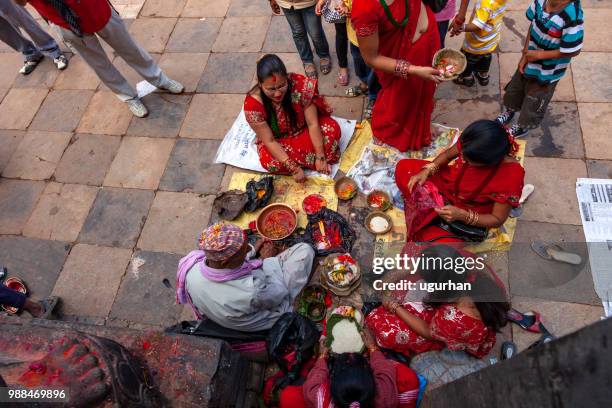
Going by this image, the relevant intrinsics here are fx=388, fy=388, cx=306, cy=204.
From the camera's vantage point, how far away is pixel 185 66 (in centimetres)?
520

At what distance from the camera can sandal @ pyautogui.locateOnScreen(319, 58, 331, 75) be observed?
474 cm

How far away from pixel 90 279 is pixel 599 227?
15.5ft

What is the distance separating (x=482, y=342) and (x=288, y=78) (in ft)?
8.65

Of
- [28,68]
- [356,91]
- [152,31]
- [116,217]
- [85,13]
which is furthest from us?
[152,31]

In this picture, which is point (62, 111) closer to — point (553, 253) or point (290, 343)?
point (290, 343)

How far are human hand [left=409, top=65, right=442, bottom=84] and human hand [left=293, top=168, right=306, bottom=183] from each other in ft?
4.53

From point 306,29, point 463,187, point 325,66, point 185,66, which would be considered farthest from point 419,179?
point 185,66

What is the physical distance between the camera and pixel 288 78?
3547 millimetres

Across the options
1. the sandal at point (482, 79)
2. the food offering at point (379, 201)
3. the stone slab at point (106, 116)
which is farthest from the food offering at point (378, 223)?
the stone slab at point (106, 116)

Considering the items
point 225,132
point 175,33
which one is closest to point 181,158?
point 225,132

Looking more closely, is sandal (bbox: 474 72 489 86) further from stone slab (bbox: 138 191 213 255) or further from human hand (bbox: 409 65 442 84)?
stone slab (bbox: 138 191 213 255)

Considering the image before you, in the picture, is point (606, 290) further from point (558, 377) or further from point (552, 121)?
point (558, 377)

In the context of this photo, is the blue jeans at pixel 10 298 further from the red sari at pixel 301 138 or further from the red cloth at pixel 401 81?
the red cloth at pixel 401 81

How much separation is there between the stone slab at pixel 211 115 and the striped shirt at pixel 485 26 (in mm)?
2627
